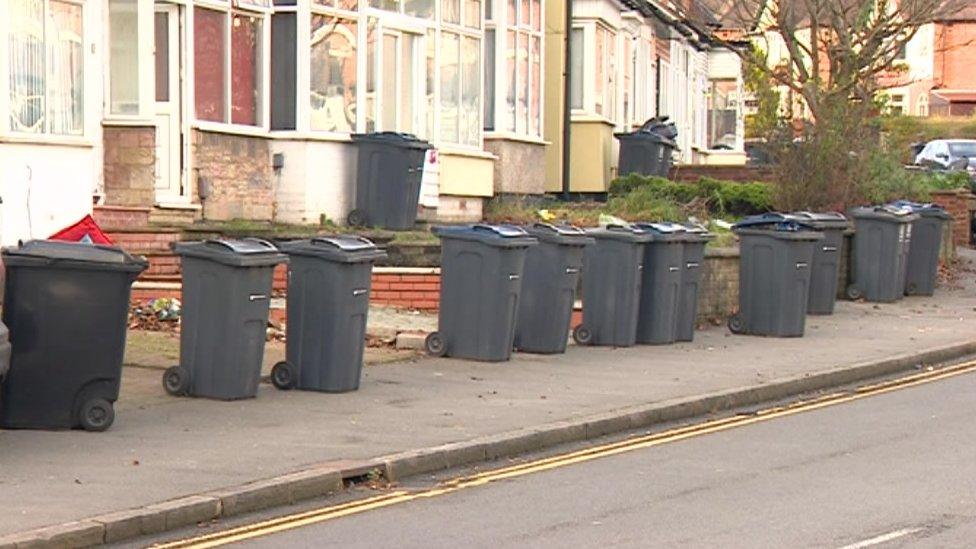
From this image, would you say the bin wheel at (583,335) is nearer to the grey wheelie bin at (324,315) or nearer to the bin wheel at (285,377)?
the grey wheelie bin at (324,315)

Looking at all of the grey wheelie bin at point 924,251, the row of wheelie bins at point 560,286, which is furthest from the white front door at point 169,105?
the grey wheelie bin at point 924,251

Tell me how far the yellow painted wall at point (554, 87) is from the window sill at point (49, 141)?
15.0 metres

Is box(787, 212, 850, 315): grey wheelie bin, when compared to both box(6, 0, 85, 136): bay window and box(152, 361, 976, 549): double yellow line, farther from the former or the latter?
box(6, 0, 85, 136): bay window

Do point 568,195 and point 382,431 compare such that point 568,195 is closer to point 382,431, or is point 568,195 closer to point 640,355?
point 640,355

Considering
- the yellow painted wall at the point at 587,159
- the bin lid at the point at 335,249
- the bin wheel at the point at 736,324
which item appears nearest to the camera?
the bin lid at the point at 335,249

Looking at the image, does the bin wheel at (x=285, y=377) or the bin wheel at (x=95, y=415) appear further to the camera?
the bin wheel at (x=285, y=377)

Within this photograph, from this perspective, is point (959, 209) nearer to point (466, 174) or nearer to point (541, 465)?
point (466, 174)

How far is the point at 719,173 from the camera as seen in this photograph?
36.3 meters

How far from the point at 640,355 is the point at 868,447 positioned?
5254 mm

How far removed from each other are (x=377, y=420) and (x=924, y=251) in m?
14.7

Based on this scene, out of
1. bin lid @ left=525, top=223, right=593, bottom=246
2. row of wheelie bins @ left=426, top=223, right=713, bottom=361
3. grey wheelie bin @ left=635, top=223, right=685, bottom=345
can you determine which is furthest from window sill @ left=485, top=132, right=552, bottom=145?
bin lid @ left=525, top=223, right=593, bottom=246

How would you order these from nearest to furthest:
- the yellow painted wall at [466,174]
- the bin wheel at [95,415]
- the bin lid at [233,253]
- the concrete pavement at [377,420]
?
1. the concrete pavement at [377,420]
2. the bin wheel at [95,415]
3. the bin lid at [233,253]
4. the yellow painted wall at [466,174]

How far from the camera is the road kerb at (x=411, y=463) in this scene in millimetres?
9039

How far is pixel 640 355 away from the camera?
17.6m
